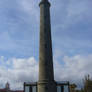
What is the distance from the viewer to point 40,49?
120 feet

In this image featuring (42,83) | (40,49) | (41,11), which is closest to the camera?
(42,83)

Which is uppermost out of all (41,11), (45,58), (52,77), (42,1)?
(42,1)

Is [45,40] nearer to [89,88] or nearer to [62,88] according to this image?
[62,88]

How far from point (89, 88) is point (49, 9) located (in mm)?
23374

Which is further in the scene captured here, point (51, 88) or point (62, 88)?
point (62, 88)

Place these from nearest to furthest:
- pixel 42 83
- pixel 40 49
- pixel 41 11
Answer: pixel 42 83 → pixel 40 49 → pixel 41 11

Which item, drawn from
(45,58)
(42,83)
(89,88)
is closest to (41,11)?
(45,58)

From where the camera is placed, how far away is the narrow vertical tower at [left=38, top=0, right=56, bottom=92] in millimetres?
34281

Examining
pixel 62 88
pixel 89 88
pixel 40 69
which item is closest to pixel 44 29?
pixel 40 69

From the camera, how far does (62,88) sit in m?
38.5

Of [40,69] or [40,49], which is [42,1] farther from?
[40,69]

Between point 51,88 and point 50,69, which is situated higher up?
point 50,69

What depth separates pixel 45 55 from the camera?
35688mm

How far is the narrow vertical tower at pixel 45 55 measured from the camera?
112 feet
